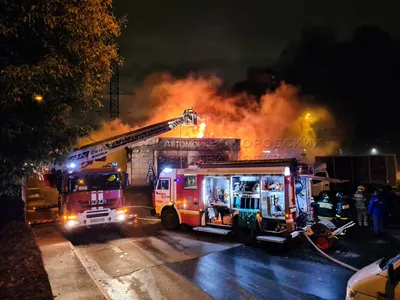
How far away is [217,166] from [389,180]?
15.1 m

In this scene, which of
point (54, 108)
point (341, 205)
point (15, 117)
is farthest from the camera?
point (341, 205)

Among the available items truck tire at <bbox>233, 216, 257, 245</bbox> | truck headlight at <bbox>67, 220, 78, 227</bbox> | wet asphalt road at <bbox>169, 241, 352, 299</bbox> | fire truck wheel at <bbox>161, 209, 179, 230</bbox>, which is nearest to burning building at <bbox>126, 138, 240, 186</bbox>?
fire truck wheel at <bbox>161, 209, 179, 230</bbox>

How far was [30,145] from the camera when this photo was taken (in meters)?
4.78

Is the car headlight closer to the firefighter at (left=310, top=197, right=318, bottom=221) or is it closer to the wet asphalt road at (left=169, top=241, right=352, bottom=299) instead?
the wet asphalt road at (left=169, top=241, right=352, bottom=299)

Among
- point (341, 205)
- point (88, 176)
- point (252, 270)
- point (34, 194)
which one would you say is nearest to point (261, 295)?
point (252, 270)

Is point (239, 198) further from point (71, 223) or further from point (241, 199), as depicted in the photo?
point (71, 223)

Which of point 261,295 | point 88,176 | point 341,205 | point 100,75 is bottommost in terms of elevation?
point 261,295

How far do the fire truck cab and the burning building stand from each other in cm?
1247

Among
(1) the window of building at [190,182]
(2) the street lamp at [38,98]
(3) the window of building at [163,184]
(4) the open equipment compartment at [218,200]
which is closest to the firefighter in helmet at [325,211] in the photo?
(4) the open equipment compartment at [218,200]

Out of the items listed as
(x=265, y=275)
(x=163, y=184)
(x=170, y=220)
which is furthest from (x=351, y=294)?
(x=163, y=184)

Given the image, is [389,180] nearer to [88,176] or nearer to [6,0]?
[88,176]

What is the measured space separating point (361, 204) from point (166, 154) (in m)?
16.9

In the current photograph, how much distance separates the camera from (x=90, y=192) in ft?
33.4

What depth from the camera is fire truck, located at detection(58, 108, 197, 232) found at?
32.6 ft
